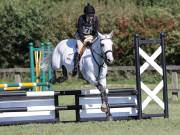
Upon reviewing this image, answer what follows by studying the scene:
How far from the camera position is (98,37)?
12.9m

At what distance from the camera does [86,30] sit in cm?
1323

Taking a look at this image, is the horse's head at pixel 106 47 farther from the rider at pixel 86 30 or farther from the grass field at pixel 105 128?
the grass field at pixel 105 128

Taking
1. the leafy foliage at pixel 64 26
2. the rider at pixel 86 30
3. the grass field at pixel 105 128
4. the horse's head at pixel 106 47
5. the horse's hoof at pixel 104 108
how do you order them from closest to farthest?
the grass field at pixel 105 128 → the horse's head at pixel 106 47 → the horse's hoof at pixel 104 108 → the rider at pixel 86 30 → the leafy foliage at pixel 64 26

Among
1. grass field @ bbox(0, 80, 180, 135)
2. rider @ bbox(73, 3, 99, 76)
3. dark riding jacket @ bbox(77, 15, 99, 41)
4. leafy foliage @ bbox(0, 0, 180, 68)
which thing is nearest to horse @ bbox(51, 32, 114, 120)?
rider @ bbox(73, 3, 99, 76)

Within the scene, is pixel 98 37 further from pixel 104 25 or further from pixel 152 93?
pixel 104 25

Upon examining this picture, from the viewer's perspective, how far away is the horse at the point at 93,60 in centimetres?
1253

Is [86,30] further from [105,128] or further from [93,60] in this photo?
[105,128]

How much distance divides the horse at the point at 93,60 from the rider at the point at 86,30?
0.10m

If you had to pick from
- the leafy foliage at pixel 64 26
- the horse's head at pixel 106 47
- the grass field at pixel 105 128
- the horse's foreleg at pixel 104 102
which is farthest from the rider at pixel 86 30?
the leafy foliage at pixel 64 26

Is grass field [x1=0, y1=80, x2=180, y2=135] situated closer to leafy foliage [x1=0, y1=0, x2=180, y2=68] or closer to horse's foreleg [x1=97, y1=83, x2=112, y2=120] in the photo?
horse's foreleg [x1=97, y1=83, x2=112, y2=120]

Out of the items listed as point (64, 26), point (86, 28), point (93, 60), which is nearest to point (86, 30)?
point (86, 28)

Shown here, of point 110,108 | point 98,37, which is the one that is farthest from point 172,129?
point 98,37

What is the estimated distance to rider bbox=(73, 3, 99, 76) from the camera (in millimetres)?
13102

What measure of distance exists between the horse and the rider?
0.10 metres
